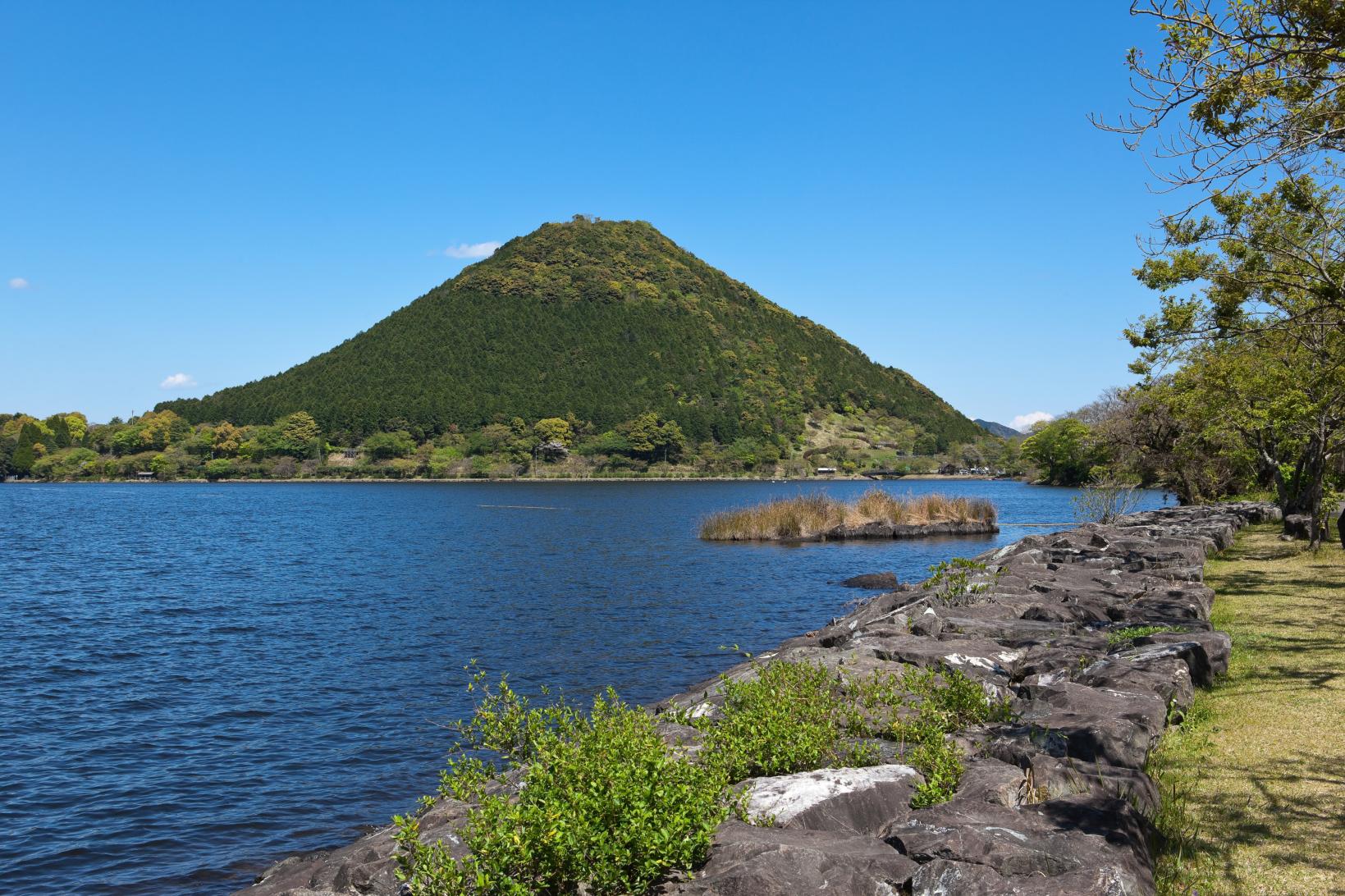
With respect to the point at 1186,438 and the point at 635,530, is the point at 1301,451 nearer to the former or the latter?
the point at 1186,438

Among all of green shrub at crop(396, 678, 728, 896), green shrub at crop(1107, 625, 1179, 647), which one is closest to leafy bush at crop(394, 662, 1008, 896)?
green shrub at crop(396, 678, 728, 896)

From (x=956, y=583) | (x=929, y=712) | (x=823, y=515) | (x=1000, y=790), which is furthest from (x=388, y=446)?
(x=1000, y=790)

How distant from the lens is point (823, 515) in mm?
51406

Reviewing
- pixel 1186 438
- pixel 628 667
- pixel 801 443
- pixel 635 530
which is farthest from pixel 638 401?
pixel 628 667

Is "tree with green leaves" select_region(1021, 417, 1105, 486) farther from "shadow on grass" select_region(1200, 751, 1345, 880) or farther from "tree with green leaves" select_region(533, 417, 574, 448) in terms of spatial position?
"tree with green leaves" select_region(533, 417, 574, 448)

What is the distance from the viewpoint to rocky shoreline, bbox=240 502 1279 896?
17.7 ft

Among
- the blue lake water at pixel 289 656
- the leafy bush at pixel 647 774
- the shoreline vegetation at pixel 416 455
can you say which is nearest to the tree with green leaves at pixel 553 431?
the shoreline vegetation at pixel 416 455

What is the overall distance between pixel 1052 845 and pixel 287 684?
16.7 m

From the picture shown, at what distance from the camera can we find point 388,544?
5053cm

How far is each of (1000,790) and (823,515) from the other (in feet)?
149

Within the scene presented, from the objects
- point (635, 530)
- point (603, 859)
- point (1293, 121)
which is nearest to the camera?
point (603, 859)

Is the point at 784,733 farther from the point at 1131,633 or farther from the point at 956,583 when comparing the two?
the point at 956,583

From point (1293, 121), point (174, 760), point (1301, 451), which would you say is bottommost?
point (174, 760)

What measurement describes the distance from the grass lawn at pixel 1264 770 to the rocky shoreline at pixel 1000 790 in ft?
1.02
